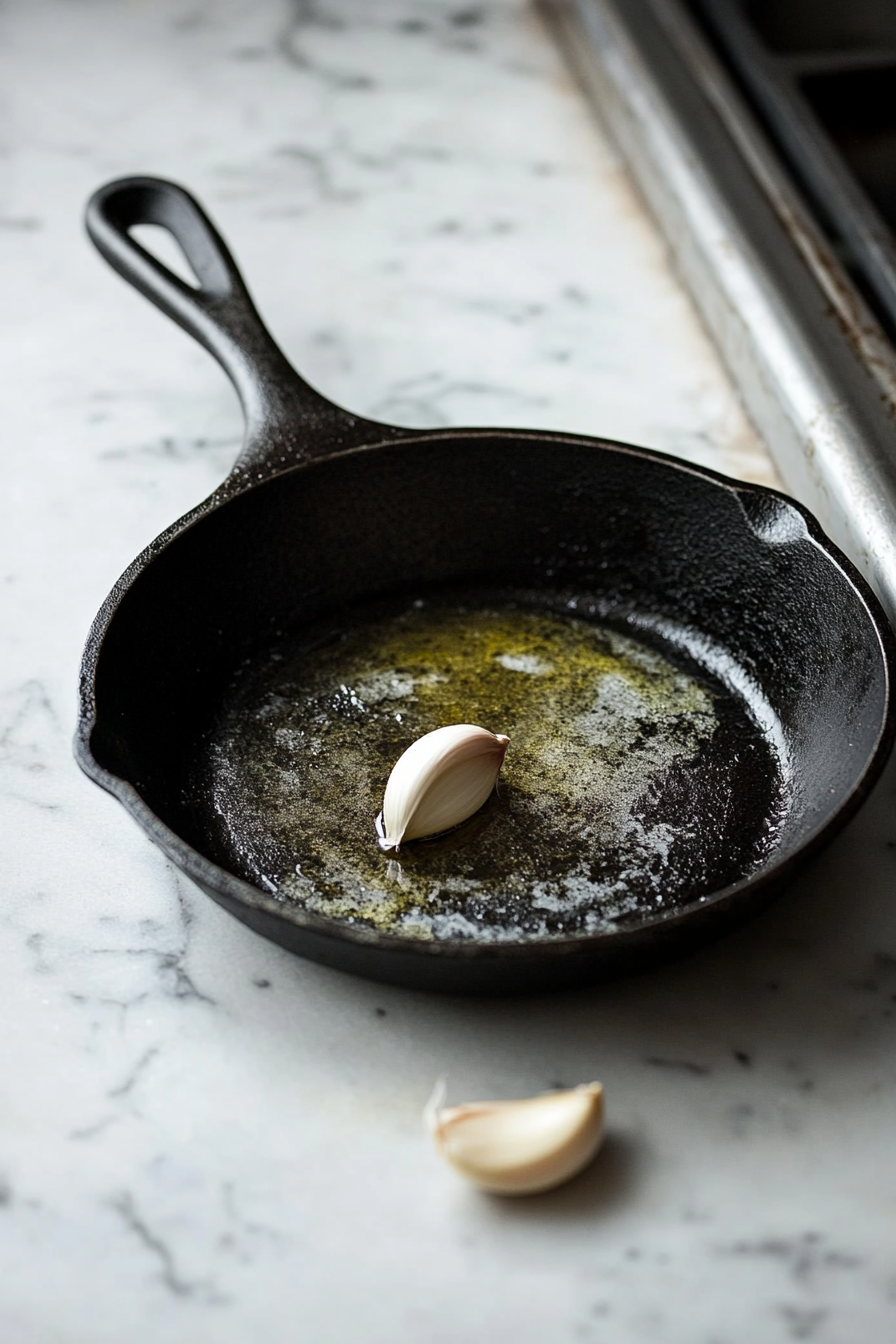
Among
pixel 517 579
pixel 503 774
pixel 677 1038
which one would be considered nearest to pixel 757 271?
pixel 517 579

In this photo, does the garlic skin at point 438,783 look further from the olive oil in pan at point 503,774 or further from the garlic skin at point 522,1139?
the garlic skin at point 522,1139

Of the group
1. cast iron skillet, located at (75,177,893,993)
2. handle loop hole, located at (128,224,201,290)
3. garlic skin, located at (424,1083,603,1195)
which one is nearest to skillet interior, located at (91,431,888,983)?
cast iron skillet, located at (75,177,893,993)

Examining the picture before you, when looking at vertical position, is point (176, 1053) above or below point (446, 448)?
below

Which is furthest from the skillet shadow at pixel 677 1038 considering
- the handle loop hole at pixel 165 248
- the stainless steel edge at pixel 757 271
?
the handle loop hole at pixel 165 248

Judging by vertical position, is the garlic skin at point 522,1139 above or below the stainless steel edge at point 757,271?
below

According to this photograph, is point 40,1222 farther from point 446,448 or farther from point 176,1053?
point 446,448

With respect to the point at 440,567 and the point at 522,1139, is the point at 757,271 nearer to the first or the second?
the point at 440,567

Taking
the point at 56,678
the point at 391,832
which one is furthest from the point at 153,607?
the point at 391,832
